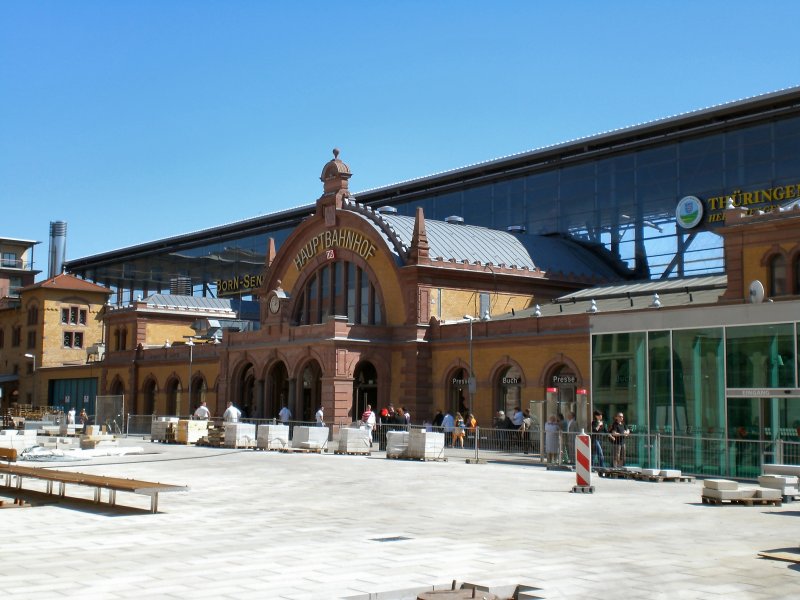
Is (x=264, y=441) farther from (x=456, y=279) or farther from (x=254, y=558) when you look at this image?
(x=254, y=558)

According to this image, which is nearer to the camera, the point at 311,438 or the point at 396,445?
the point at 396,445

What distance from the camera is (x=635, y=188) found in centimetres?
5838

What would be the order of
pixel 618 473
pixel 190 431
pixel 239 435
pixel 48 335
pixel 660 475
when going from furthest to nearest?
pixel 48 335 → pixel 190 431 → pixel 239 435 → pixel 618 473 → pixel 660 475

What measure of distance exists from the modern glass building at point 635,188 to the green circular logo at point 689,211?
0.18 ft

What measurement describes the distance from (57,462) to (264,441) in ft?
35.9

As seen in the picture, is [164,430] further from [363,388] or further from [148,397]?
[148,397]

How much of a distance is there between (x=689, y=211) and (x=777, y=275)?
2036cm

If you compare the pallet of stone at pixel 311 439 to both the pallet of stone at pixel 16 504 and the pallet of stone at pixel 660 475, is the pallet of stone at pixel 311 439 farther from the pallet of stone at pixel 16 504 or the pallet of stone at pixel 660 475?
the pallet of stone at pixel 16 504

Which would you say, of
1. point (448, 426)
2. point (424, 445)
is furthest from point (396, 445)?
point (448, 426)

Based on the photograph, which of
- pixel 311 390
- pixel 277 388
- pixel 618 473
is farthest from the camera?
pixel 277 388

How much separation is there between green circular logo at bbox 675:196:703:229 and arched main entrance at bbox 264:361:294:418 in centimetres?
2355

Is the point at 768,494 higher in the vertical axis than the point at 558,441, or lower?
lower

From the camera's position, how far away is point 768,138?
51.7m

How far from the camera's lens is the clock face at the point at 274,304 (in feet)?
182
